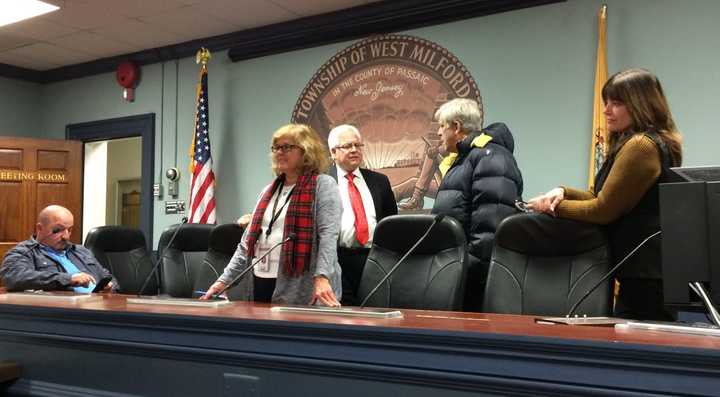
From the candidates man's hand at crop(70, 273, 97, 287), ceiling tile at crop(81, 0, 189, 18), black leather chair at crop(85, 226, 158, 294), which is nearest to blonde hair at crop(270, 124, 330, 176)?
man's hand at crop(70, 273, 97, 287)

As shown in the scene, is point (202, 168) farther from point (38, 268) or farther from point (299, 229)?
point (299, 229)

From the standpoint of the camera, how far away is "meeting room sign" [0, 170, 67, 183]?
5535 millimetres

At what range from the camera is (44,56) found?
5.73 metres

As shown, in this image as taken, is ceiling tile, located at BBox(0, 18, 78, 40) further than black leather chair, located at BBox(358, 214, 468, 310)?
Yes

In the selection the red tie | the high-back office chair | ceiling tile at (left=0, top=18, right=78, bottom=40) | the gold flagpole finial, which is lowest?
the high-back office chair

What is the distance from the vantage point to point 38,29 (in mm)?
A: 4996

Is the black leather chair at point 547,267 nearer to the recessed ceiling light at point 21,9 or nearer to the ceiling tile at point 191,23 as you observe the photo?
the ceiling tile at point 191,23

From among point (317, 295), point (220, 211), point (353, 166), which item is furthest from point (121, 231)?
point (317, 295)

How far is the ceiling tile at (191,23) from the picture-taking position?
183 inches

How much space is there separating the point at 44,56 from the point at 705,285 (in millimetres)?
5655

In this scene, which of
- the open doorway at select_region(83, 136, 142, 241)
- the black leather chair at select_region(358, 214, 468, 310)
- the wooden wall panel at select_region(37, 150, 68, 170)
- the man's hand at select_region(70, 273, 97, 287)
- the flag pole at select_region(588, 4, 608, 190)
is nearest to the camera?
the black leather chair at select_region(358, 214, 468, 310)

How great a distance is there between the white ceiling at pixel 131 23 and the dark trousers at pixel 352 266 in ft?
7.06

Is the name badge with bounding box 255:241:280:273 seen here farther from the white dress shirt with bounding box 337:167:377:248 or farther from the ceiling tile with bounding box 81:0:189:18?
the ceiling tile with bounding box 81:0:189:18

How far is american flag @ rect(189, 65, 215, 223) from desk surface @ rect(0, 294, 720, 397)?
2991mm
